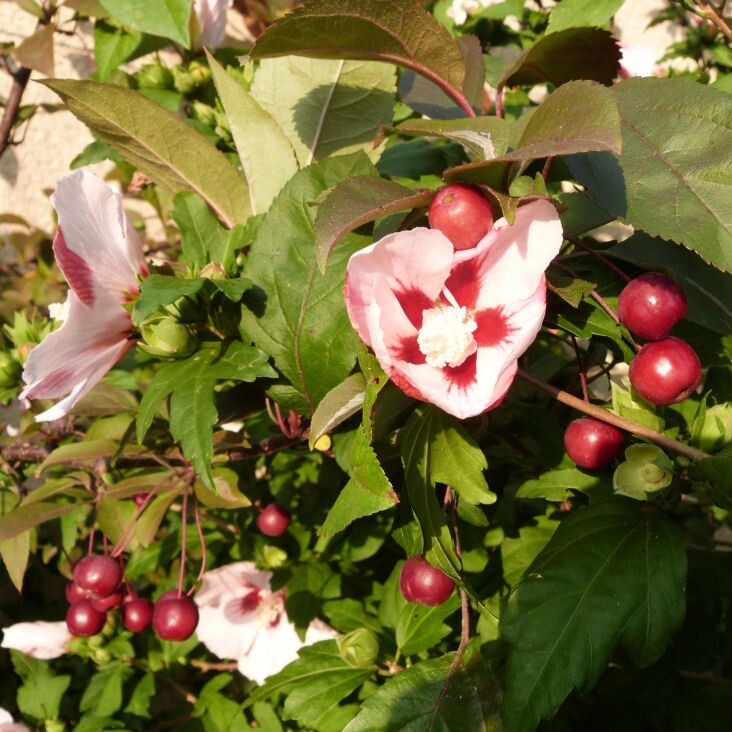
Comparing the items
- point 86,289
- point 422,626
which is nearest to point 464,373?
point 86,289

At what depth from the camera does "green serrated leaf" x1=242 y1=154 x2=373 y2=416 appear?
0.78 meters

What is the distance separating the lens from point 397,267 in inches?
24.2

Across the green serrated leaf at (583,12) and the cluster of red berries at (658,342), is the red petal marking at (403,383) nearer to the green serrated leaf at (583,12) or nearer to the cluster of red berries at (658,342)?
the cluster of red berries at (658,342)

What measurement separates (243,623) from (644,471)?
757 millimetres

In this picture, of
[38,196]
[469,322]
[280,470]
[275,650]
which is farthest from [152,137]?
[38,196]

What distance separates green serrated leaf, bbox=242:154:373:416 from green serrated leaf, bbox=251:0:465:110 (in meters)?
0.11

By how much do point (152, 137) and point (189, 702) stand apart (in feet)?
3.79

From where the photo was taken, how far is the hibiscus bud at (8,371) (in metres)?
1.21

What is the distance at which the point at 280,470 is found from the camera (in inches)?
56.0

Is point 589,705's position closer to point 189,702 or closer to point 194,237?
point 189,702

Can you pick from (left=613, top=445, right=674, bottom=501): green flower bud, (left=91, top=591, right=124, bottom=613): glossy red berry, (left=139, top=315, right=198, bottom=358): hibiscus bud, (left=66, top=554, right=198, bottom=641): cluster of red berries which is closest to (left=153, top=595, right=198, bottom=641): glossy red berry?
(left=66, top=554, right=198, bottom=641): cluster of red berries

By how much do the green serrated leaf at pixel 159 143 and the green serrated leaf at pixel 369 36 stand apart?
0.87 ft

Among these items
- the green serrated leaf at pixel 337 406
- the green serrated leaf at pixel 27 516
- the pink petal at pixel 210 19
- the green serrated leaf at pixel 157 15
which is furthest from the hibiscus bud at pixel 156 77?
the green serrated leaf at pixel 337 406

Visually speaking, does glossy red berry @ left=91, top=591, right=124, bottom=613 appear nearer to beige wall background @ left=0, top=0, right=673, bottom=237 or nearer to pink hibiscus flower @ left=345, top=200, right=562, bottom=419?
pink hibiscus flower @ left=345, top=200, right=562, bottom=419
